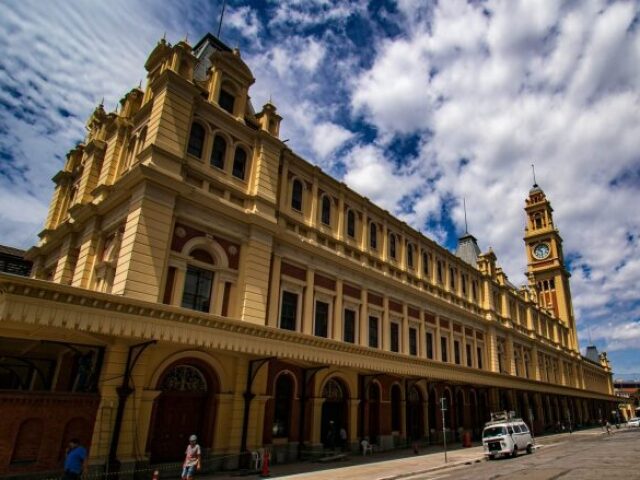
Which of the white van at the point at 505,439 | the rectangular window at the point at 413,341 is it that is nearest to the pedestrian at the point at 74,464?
the white van at the point at 505,439

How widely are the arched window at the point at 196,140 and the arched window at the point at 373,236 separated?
12.8 meters

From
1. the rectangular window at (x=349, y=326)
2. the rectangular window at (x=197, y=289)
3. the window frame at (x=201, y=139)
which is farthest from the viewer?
the rectangular window at (x=349, y=326)

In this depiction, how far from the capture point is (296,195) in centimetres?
2355

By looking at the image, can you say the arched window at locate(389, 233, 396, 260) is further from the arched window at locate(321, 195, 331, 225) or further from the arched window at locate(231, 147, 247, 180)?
the arched window at locate(231, 147, 247, 180)

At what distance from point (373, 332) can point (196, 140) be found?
1498cm

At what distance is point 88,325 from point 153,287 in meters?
3.68

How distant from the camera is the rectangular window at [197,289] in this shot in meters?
17.3

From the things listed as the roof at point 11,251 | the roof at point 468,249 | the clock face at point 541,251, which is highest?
the clock face at point 541,251

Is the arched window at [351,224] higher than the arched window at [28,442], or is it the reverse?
the arched window at [351,224]

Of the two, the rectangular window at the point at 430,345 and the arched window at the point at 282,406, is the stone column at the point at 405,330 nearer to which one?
the rectangular window at the point at 430,345

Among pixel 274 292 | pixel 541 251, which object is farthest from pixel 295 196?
pixel 541 251

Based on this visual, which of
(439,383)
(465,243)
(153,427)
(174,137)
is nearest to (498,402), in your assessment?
(439,383)

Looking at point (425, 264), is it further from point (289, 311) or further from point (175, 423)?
point (175, 423)

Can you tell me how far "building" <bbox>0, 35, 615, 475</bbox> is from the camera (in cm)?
1348
